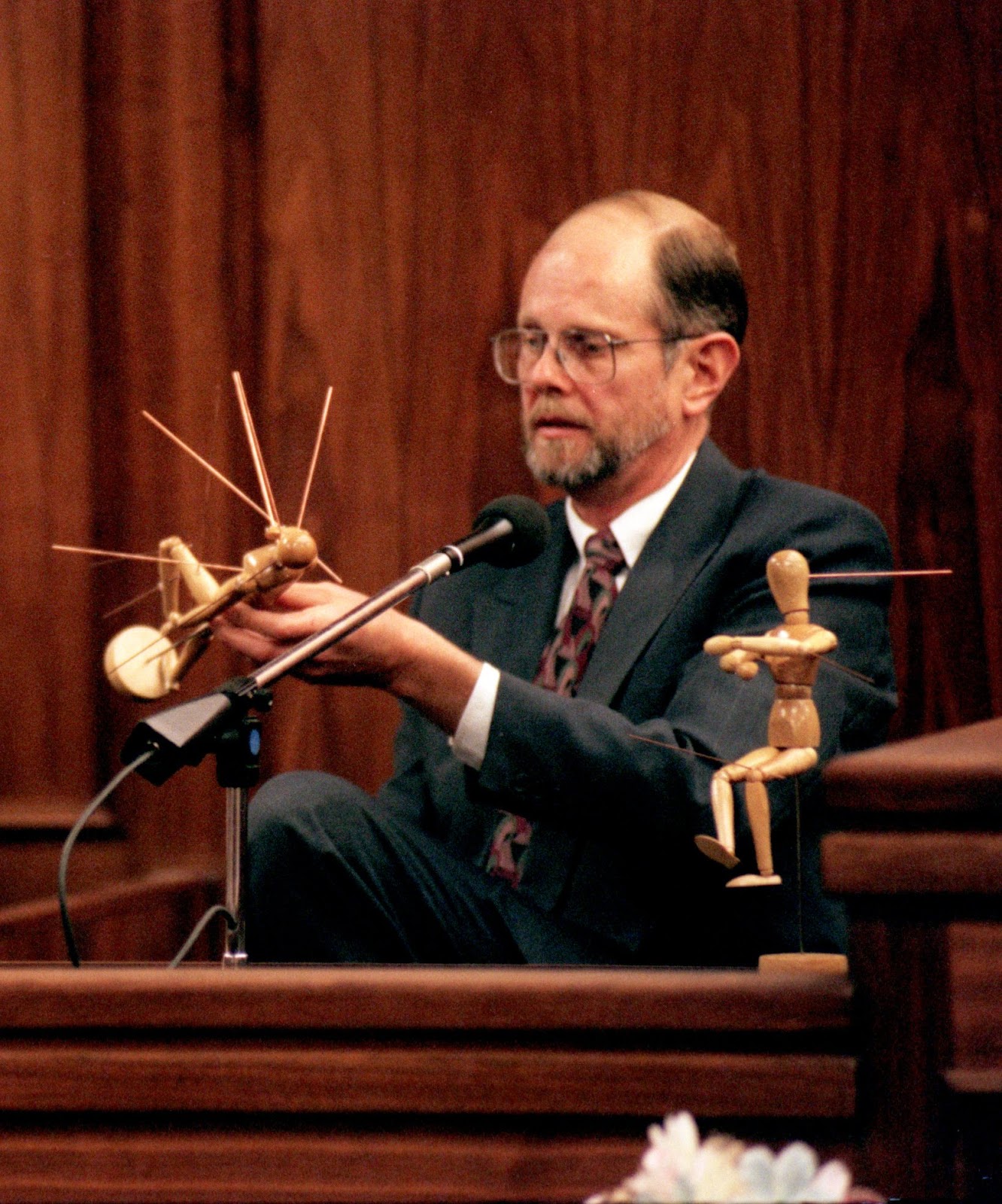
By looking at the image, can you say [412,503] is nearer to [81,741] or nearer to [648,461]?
[648,461]

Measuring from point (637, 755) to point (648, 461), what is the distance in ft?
1.73

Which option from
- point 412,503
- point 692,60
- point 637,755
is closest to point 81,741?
point 412,503

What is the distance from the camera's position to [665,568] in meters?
1.79

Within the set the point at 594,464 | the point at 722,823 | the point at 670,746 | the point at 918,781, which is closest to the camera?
the point at 918,781

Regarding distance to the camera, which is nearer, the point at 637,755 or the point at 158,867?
the point at 637,755

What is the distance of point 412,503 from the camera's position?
7.16ft

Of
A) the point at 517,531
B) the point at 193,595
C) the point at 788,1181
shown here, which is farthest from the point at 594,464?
the point at 788,1181

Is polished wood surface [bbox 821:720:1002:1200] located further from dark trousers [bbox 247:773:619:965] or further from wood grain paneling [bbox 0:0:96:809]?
wood grain paneling [bbox 0:0:96:809]

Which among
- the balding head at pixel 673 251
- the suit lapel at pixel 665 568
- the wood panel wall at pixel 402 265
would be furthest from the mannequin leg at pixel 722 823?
the wood panel wall at pixel 402 265

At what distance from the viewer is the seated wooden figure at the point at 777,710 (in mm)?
1120

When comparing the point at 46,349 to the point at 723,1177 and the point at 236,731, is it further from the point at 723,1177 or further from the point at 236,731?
the point at 723,1177

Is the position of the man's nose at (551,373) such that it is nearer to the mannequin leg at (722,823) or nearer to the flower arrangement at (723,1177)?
the mannequin leg at (722,823)

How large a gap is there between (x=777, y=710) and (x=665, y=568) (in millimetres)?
626

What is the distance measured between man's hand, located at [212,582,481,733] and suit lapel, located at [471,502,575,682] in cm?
40
